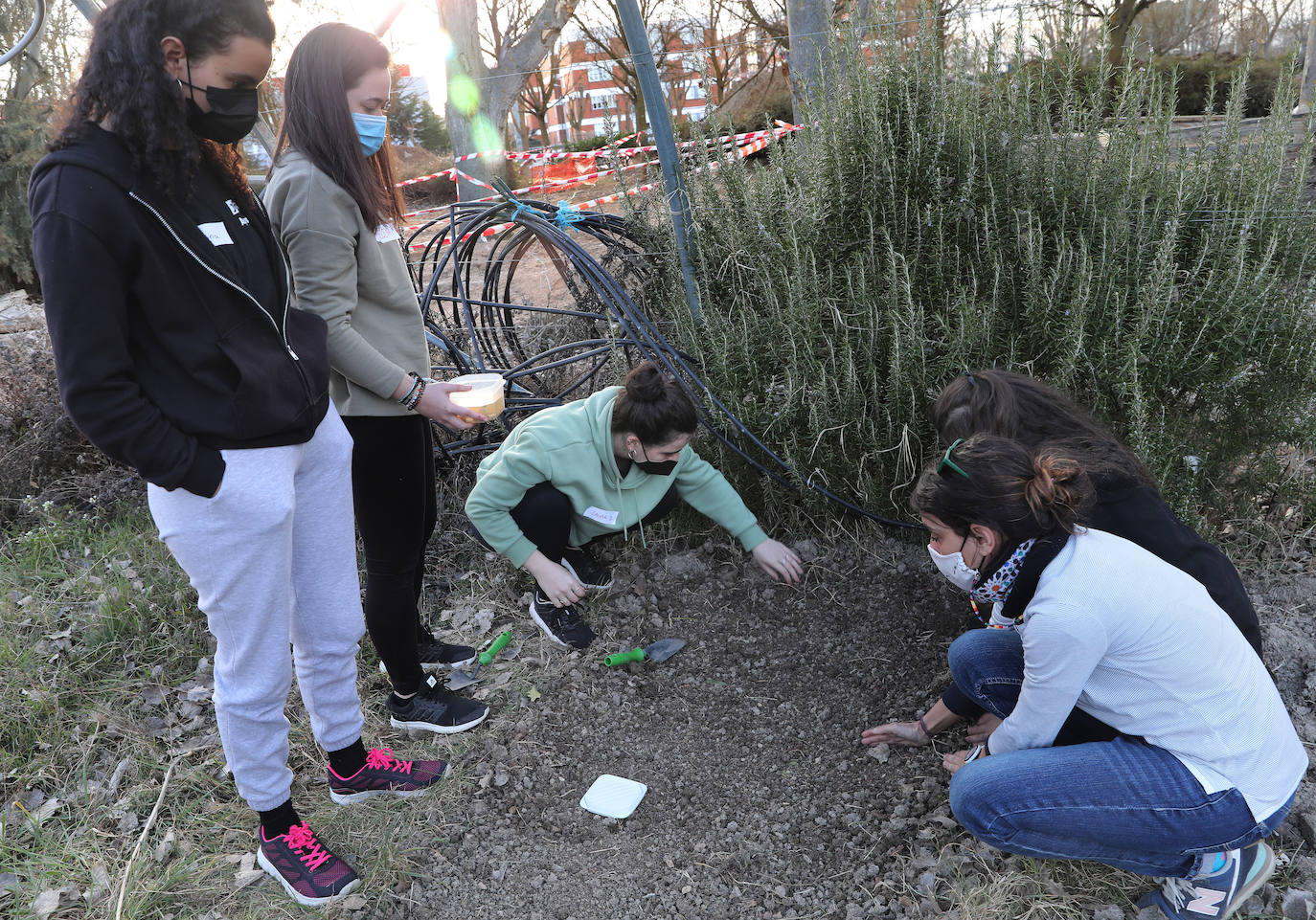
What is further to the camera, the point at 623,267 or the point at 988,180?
the point at 623,267

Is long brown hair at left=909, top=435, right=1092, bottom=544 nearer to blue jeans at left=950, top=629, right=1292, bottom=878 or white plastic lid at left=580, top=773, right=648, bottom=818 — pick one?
blue jeans at left=950, top=629, right=1292, bottom=878

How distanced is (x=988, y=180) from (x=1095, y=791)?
1946mm

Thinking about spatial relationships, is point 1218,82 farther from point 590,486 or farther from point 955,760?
point 955,760

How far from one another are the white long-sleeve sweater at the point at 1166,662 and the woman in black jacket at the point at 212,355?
1464 mm

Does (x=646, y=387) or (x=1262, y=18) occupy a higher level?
(x=1262, y=18)

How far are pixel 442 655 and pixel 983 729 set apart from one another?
5.45 feet

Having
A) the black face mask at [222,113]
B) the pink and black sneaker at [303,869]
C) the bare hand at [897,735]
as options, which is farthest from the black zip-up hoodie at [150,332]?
the bare hand at [897,735]

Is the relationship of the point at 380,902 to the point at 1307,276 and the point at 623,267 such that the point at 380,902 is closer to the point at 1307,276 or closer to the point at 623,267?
the point at 623,267

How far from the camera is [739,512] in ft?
9.41

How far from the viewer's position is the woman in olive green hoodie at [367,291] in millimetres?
1885

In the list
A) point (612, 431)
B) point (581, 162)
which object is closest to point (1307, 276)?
point (612, 431)

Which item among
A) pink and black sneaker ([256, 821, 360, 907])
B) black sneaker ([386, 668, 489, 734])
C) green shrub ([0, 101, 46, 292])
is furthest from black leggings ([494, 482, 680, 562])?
green shrub ([0, 101, 46, 292])

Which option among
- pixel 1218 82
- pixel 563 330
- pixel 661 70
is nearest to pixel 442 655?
pixel 563 330

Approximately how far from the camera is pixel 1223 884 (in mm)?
1729
